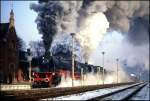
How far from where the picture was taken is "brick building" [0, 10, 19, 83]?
65000 millimetres

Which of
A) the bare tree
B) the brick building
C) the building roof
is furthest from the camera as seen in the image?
the bare tree

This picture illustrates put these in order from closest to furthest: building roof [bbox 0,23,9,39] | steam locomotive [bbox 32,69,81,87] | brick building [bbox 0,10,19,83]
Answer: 1. steam locomotive [bbox 32,69,81,87]
2. brick building [bbox 0,10,19,83]
3. building roof [bbox 0,23,9,39]

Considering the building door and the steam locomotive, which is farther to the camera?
the building door

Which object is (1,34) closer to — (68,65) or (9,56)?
(9,56)

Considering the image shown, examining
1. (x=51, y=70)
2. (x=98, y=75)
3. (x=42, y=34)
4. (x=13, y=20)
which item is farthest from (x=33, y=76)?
(x=98, y=75)

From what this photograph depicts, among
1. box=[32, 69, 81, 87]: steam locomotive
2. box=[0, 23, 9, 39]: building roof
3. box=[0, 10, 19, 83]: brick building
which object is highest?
box=[0, 23, 9, 39]: building roof

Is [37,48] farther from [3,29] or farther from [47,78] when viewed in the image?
[47,78]

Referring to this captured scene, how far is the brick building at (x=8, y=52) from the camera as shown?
65000 mm

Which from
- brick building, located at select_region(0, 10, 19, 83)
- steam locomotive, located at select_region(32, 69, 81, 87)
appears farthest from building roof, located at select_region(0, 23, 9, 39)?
steam locomotive, located at select_region(32, 69, 81, 87)

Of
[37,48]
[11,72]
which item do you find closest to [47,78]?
[11,72]

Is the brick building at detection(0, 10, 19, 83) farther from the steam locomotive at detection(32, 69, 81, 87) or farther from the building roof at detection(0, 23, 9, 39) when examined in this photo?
the steam locomotive at detection(32, 69, 81, 87)

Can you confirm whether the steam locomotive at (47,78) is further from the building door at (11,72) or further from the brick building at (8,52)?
the brick building at (8,52)

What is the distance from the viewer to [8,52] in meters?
68.2

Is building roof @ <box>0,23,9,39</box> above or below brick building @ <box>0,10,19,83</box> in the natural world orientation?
above
